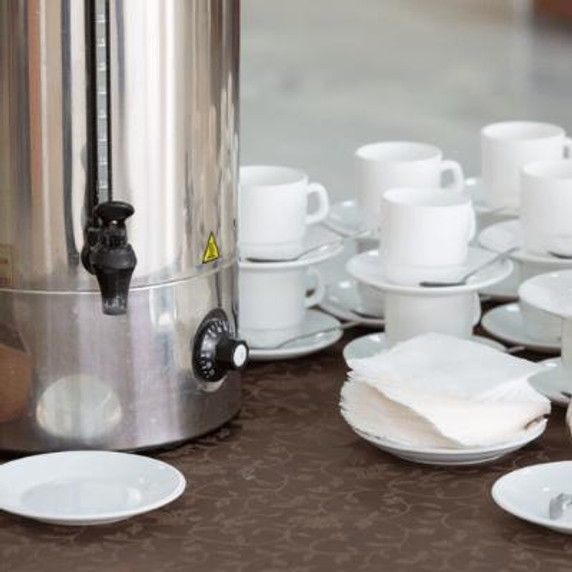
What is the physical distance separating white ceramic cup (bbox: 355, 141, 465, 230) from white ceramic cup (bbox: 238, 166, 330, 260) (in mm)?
102

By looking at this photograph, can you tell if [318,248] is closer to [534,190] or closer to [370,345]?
[370,345]

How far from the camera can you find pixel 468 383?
1309 millimetres

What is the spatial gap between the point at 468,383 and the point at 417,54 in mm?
4173

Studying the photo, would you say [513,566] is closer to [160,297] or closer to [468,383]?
[468,383]

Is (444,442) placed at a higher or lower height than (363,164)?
lower

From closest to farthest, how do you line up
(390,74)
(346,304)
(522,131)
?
(346,304), (522,131), (390,74)

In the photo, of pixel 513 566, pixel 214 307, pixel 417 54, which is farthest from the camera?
pixel 417 54

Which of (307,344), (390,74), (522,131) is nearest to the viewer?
(307,344)

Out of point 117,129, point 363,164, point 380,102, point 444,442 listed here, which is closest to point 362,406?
point 444,442

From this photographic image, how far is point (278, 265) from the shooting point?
61.2 inches

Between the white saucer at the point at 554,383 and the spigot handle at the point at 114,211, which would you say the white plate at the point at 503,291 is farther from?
the spigot handle at the point at 114,211

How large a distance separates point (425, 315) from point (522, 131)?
38 centimetres

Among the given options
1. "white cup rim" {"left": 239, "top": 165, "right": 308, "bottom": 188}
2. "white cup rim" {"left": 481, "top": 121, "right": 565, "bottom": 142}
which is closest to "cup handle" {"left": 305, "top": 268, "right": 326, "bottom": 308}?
"white cup rim" {"left": 239, "top": 165, "right": 308, "bottom": 188}

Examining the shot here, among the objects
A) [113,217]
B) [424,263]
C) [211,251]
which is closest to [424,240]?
[424,263]
